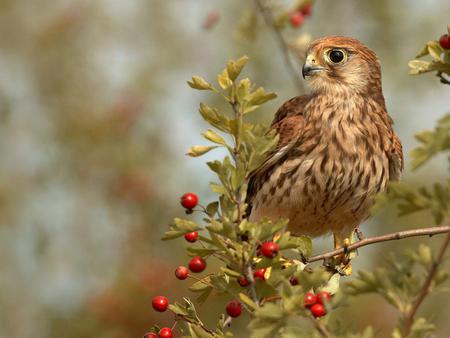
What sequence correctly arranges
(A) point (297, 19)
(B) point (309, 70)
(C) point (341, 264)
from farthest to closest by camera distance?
(A) point (297, 19) < (B) point (309, 70) < (C) point (341, 264)

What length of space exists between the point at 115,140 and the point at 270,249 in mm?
5896

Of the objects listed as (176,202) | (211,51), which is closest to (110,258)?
(176,202)

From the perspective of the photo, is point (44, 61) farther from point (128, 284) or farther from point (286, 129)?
point (286, 129)

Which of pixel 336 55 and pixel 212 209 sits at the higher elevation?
pixel 336 55

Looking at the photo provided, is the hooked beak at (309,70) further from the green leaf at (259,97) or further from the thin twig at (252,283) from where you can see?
the thin twig at (252,283)

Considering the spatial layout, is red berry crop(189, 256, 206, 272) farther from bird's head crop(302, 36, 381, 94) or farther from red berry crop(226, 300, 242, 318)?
bird's head crop(302, 36, 381, 94)

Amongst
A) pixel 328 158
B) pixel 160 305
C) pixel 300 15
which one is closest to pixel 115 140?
pixel 300 15

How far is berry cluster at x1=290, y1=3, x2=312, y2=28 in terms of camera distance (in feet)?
19.1

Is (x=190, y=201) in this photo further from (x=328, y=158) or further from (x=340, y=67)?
(x=340, y=67)

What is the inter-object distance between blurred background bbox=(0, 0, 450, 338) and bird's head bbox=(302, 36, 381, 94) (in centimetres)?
42

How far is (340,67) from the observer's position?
5.48 meters

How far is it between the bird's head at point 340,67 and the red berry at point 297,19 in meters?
0.31

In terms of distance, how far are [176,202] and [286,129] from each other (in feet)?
11.0

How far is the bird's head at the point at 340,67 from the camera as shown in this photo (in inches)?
214
